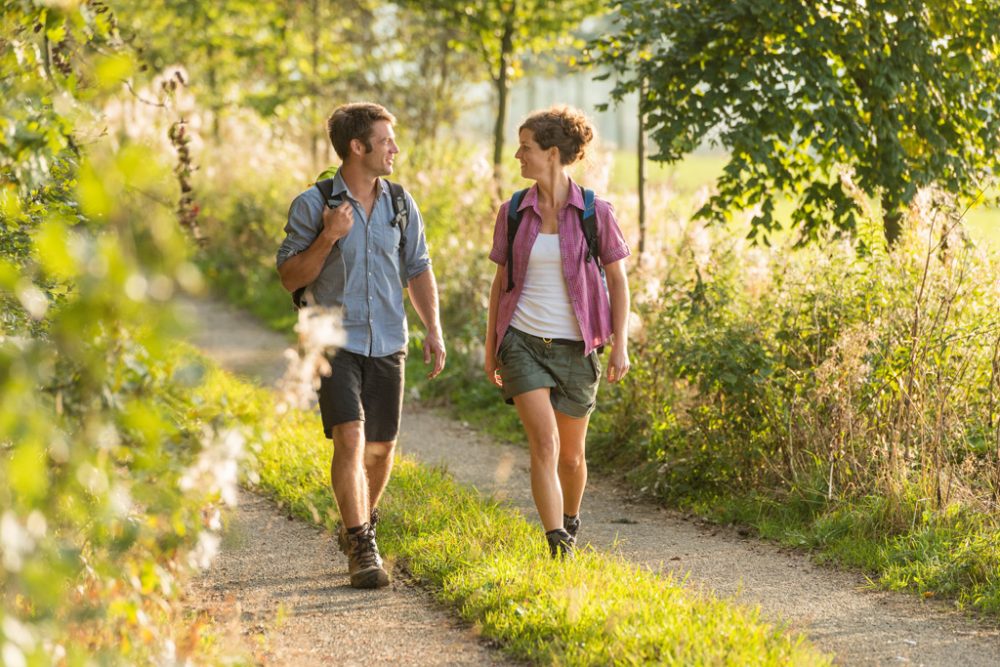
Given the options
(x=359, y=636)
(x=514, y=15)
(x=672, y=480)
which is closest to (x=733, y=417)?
(x=672, y=480)

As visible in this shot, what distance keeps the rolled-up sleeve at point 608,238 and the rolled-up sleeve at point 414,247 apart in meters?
0.83

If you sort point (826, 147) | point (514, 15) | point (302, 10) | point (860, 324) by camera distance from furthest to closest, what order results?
point (302, 10)
point (514, 15)
point (826, 147)
point (860, 324)

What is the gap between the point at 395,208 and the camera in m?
5.36

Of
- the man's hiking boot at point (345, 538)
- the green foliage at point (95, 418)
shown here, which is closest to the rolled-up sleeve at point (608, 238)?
the man's hiking boot at point (345, 538)

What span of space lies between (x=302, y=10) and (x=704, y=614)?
15054 millimetres

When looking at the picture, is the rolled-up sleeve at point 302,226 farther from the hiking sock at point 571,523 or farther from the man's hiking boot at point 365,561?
the hiking sock at point 571,523

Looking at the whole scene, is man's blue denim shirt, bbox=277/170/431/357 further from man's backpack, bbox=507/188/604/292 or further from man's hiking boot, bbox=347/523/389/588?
man's hiking boot, bbox=347/523/389/588

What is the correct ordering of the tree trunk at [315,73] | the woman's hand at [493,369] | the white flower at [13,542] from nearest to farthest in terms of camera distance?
1. the white flower at [13,542]
2. the woman's hand at [493,369]
3. the tree trunk at [315,73]

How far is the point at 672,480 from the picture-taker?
727 cm

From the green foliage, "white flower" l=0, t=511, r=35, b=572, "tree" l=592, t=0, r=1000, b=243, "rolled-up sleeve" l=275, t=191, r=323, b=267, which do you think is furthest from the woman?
"white flower" l=0, t=511, r=35, b=572

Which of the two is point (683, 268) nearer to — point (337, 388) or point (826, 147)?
point (826, 147)

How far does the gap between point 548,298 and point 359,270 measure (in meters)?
0.88

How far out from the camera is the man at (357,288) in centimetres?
508

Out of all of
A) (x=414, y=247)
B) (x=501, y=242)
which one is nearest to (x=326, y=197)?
(x=414, y=247)
